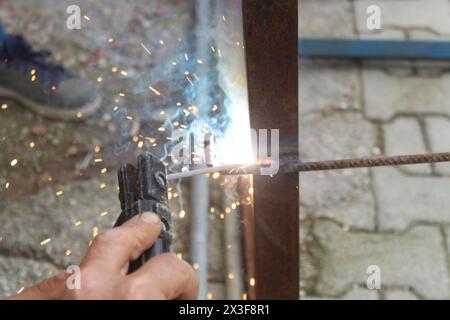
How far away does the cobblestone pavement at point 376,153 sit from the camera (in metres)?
2.70

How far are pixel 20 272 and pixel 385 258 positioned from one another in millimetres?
1442

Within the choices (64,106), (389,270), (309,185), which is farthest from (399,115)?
(64,106)

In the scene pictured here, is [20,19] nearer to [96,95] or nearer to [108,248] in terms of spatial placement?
[96,95]

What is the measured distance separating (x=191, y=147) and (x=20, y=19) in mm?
1930

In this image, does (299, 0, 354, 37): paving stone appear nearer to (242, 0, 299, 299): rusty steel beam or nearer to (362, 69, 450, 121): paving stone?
(362, 69, 450, 121): paving stone

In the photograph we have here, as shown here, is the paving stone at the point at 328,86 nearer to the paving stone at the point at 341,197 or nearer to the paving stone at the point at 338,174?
the paving stone at the point at 338,174

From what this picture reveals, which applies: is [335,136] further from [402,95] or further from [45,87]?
[45,87]

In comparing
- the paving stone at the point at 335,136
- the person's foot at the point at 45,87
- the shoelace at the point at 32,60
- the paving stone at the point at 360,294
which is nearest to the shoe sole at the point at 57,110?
the person's foot at the point at 45,87

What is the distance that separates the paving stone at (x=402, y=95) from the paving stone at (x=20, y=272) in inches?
63.6

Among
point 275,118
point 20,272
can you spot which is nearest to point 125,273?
point 275,118

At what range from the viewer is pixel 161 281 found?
50.8 inches

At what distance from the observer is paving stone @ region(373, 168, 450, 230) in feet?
9.36
